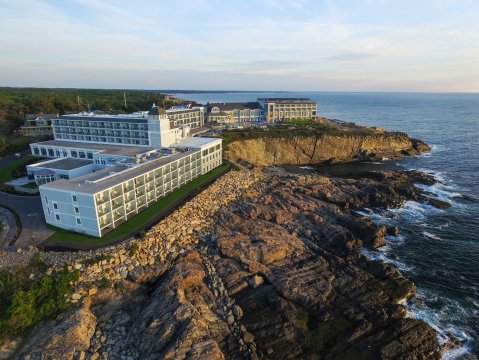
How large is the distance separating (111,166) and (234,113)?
2862 inches

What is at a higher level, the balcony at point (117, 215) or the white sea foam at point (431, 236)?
the balcony at point (117, 215)

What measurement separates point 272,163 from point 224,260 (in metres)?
54.8

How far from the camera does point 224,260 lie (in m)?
33.4

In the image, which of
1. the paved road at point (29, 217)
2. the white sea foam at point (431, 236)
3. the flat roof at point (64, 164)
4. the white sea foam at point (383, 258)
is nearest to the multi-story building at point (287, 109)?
the flat roof at point (64, 164)

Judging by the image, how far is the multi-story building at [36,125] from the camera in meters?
83.2

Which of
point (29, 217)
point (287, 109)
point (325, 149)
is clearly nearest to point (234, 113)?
point (287, 109)

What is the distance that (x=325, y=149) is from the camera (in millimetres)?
89125

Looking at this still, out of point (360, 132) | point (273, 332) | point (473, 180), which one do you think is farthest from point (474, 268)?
point (360, 132)

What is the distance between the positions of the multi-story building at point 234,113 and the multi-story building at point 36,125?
1902 inches

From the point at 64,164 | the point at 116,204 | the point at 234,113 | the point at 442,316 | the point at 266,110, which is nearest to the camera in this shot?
the point at 442,316

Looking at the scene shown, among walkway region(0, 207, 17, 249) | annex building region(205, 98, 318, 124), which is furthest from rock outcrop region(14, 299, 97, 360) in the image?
annex building region(205, 98, 318, 124)

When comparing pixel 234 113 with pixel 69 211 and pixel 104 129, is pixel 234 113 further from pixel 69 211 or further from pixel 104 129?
pixel 69 211

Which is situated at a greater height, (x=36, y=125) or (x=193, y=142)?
(x=193, y=142)

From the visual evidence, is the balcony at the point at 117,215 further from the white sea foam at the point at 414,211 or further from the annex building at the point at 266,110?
the annex building at the point at 266,110
